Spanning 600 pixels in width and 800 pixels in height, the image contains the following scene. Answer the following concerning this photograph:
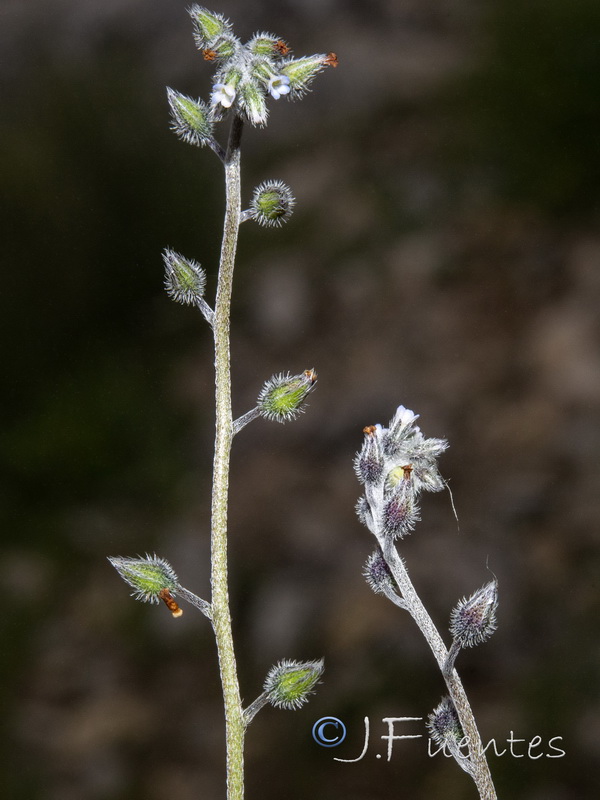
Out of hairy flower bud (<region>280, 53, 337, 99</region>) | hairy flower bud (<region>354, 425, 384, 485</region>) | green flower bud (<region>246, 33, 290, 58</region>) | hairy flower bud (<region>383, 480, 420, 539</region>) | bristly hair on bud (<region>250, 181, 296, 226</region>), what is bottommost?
hairy flower bud (<region>383, 480, 420, 539</region>)

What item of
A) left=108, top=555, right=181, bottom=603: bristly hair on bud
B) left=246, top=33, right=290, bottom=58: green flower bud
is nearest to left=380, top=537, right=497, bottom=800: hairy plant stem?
left=108, top=555, right=181, bottom=603: bristly hair on bud

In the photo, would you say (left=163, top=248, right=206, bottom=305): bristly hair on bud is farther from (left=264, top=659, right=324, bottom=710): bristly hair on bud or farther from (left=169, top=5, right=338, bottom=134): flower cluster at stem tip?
(left=264, top=659, right=324, bottom=710): bristly hair on bud

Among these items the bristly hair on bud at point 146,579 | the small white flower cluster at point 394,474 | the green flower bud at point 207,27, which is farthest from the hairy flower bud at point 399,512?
the green flower bud at point 207,27

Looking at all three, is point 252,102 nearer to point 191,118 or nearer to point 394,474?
point 191,118

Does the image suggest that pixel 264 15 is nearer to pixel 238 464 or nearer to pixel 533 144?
pixel 533 144

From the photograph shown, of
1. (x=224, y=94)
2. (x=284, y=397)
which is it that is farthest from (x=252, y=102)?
(x=284, y=397)
